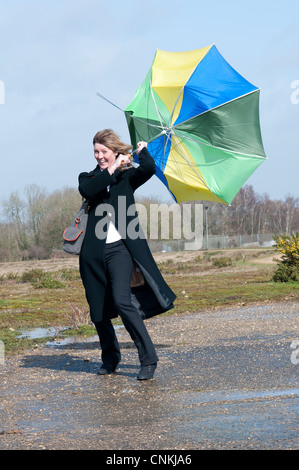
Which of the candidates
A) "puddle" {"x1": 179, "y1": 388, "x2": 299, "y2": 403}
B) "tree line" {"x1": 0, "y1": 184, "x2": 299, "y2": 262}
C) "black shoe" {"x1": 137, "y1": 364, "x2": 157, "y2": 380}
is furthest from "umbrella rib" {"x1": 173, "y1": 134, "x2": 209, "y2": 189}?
"tree line" {"x1": 0, "y1": 184, "x2": 299, "y2": 262}

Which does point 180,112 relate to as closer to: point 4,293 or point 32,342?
point 32,342

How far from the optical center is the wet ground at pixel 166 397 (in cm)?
411

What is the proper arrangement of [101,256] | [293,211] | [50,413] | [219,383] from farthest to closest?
[293,211] < [101,256] < [219,383] < [50,413]

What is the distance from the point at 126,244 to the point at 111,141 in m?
0.96

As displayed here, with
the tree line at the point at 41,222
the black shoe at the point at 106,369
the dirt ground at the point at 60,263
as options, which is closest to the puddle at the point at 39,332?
the black shoe at the point at 106,369

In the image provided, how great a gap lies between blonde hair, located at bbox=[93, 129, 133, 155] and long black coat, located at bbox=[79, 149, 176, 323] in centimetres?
21

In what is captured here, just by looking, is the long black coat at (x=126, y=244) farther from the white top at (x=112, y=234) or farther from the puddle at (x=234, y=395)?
the puddle at (x=234, y=395)

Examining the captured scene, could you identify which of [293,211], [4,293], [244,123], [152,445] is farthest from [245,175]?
[293,211]

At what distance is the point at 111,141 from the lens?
6.39 m

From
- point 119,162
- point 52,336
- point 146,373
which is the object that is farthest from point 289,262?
point 119,162

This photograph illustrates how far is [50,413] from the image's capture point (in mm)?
5102

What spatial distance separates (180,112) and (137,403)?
13.4 feet

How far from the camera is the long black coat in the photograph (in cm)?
630

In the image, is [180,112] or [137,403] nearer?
[137,403]
